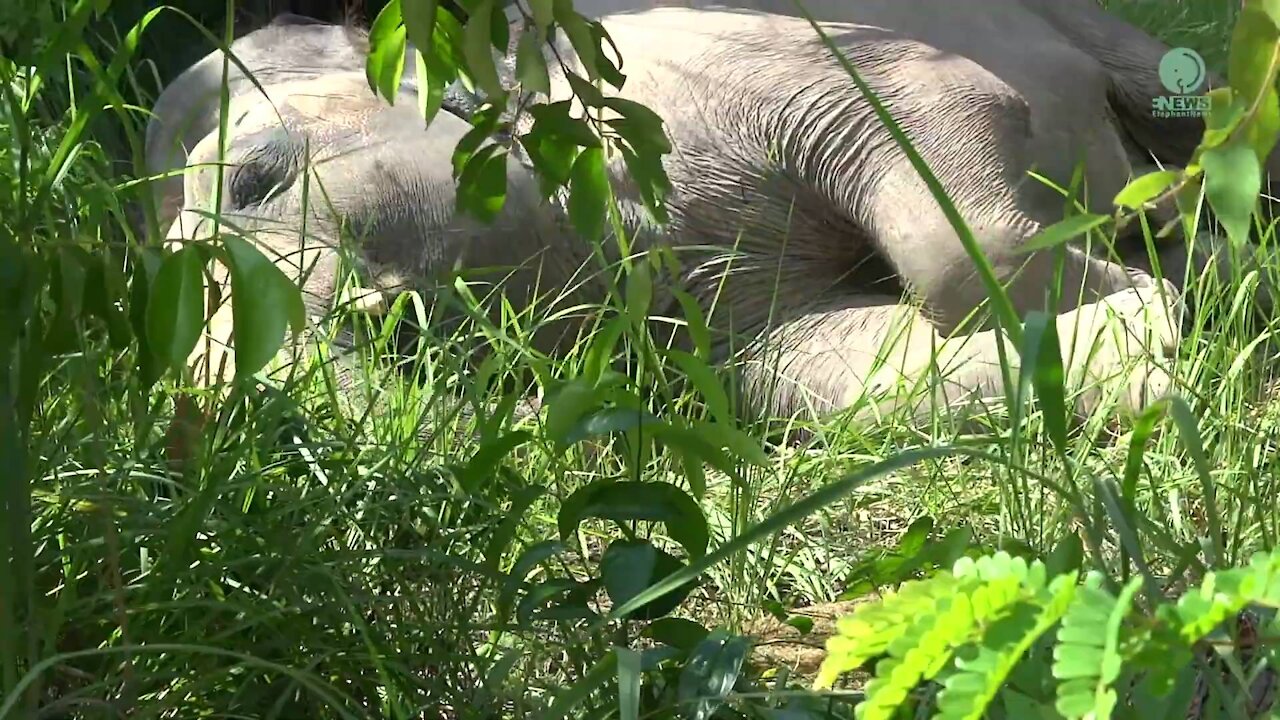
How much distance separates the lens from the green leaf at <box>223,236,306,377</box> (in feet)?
2.60

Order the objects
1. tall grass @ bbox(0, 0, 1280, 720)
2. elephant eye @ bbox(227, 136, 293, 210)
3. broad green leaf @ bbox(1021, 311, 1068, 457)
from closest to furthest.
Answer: broad green leaf @ bbox(1021, 311, 1068, 457)
tall grass @ bbox(0, 0, 1280, 720)
elephant eye @ bbox(227, 136, 293, 210)

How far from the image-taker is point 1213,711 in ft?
2.86

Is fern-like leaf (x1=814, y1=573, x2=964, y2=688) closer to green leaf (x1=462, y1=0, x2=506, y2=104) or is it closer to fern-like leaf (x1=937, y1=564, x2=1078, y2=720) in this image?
fern-like leaf (x1=937, y1=564, x2=1078, y2=720)

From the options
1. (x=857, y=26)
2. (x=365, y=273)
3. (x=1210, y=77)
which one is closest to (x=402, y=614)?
(x=365, y=273)

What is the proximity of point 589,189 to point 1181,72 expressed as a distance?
1853mm

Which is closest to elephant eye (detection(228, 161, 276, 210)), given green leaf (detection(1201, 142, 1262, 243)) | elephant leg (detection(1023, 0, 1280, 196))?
elephant leg (detection(1023, 0, 1280, 196))

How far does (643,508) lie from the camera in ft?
3.68

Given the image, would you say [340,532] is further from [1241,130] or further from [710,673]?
[1241,130]

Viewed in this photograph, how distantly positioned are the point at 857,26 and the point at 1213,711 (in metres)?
1.68

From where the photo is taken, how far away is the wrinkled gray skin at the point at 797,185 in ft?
6.59

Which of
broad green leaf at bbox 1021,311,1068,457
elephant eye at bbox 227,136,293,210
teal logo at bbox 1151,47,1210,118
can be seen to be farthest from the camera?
teal logo at bbox 1151,47,1210,118

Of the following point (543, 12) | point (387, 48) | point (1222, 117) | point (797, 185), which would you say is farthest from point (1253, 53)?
point (797, 185)

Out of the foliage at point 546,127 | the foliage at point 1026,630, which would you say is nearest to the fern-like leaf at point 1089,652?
the foliage at point 1026,630

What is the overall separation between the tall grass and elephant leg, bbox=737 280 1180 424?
139mm
